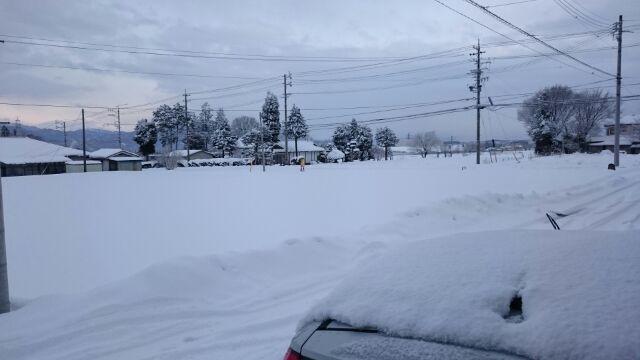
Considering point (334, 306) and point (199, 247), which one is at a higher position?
point (334, 306)

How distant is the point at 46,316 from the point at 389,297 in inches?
179

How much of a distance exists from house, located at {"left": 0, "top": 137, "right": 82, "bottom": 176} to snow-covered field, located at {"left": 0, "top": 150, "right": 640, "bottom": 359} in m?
40.9

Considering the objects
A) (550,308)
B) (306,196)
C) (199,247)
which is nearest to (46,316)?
(199,247)

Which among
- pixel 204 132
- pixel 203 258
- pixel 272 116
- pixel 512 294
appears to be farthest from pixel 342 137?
pixel 512 294

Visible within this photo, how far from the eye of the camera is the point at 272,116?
230 feet

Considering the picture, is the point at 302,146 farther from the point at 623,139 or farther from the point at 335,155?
the point at 623,139

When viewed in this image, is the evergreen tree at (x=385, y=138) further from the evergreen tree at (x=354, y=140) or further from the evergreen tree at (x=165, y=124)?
the evergreen tree at (x=165, y=124)

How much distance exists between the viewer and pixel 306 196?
17.6 metres

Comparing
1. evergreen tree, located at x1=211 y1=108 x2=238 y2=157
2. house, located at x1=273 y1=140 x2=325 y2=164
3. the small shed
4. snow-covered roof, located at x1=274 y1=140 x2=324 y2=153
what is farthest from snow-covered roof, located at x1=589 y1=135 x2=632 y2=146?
the small shed

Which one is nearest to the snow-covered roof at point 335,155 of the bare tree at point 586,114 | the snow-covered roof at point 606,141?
the bare tree at point 586,114

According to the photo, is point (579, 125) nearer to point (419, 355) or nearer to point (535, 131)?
point (535, 131)

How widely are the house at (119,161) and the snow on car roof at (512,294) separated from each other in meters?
65.8

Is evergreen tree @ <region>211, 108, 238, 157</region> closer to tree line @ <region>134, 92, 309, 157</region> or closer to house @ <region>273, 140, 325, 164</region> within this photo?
tree line @ <region>134, 92, 309, 157</region>

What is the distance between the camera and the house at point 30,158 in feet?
160
